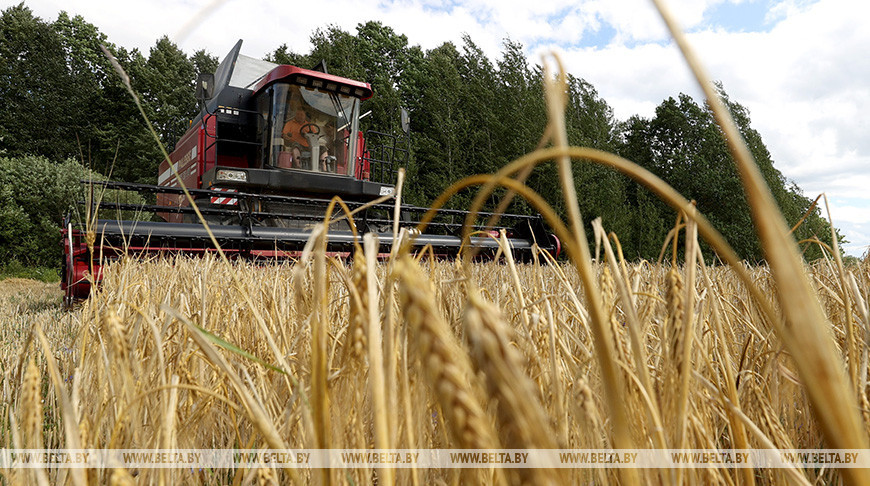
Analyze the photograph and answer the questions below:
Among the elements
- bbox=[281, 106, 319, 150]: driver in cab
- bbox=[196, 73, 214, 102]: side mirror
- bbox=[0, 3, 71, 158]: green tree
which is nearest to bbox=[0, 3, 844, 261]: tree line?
bbox=[0, 3, 71, 158]: green tree

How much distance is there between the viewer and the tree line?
13.7 meters

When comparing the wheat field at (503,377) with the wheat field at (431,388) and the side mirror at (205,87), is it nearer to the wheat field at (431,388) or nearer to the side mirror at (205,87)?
the wheat field at (431,388)

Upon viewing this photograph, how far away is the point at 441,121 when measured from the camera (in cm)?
1688

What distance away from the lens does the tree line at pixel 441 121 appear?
1370 centimetres

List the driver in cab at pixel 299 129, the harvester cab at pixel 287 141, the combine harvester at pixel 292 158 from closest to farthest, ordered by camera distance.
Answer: the combine harvester at pixel 292 158 < the harvester cab at pixel 287 141 < the driver in cab at pixel 299 129

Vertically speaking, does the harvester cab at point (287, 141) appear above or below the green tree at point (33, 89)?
below

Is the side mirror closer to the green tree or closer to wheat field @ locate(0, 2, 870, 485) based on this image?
wheat field @ locate(0, 2, 870, 485)

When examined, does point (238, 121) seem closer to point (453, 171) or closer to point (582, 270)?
point (582, 270)

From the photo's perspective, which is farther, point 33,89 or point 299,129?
point 33,89

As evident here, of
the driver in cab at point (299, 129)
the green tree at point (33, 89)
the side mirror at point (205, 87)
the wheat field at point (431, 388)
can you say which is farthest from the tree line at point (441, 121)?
the wheat field at point (431, 388)

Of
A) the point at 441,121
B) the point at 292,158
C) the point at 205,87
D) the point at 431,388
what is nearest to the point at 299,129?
the point at 292,158

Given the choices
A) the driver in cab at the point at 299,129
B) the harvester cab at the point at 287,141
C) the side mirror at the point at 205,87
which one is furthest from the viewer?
the side mirror at the point at 205,87

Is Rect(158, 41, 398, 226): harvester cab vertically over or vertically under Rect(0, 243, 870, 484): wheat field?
over

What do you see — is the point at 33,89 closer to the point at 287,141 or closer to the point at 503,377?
the point at 287,141
